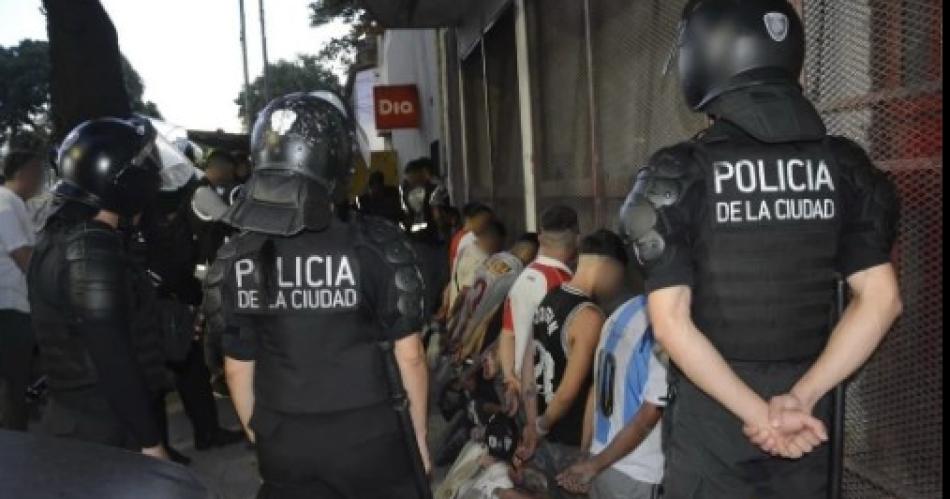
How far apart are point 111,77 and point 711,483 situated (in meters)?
7.55

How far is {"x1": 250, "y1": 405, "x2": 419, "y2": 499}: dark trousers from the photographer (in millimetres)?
2367

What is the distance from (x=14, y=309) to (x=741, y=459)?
4.43 m

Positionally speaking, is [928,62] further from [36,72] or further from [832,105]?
[36,72]

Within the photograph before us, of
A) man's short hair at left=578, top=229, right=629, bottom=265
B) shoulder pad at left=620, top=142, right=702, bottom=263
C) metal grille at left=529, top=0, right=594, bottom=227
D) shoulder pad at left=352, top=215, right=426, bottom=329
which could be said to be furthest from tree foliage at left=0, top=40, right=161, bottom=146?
shoulder pad at left=620, top=142, right=702, bottom=263

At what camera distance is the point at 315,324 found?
235 cm

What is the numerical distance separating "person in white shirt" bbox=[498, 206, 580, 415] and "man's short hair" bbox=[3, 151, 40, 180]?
3555 millimetres

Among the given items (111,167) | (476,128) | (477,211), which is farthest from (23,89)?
(111,167)

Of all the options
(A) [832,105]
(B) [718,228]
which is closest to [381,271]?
(B) [718,228]

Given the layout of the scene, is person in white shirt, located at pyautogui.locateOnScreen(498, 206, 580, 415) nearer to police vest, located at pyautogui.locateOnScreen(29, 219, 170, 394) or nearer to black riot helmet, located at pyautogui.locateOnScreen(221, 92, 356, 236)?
black riot helmet, located at pyautogui.locateOnScreen(221, 92, 356, 236)

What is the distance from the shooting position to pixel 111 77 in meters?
7.91

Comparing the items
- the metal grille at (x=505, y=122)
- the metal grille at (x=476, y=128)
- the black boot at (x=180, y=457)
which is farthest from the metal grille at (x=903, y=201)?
the metal grille at (x=476, y=128)

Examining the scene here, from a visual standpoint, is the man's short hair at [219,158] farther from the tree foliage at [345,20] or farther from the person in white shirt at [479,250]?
the tree foliage at [345,20]

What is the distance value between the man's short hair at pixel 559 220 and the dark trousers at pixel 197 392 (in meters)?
2.87

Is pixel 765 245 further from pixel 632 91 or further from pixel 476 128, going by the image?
pixel 476 128
